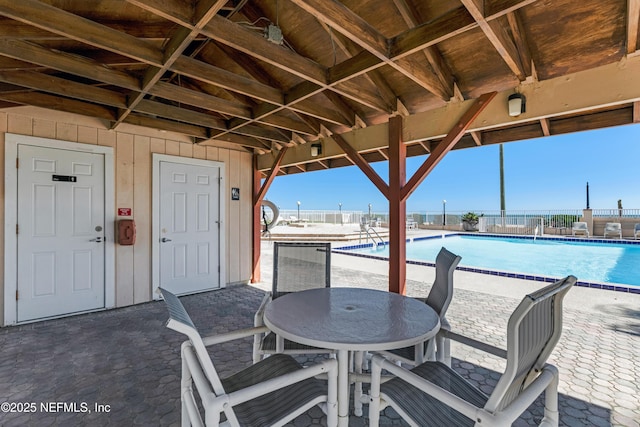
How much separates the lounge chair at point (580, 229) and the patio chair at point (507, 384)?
13.8 m

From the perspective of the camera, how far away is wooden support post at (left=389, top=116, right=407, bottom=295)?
12.0ft

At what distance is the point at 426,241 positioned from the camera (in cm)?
1245

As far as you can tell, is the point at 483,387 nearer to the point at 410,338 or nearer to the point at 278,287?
the point at 410,338

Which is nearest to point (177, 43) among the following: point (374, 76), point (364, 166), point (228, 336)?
point (374, 76)

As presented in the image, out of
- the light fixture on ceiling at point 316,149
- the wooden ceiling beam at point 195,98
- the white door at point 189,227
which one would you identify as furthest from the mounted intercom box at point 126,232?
the light fixture on ceiling at point 316,149

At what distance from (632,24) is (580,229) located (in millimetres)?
12757

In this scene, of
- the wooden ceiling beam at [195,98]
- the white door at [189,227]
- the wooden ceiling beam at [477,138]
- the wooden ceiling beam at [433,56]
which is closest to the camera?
the wooden ceiling beam at [433,56]

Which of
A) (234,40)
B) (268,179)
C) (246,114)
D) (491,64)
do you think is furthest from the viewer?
(268,179)

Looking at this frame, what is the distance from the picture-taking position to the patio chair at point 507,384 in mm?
1094

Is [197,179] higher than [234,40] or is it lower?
lower

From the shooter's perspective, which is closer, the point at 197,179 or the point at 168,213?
the point at 168,213

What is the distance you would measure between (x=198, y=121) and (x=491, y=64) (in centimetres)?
346

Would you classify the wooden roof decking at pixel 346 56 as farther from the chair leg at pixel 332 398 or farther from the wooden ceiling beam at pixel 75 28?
the chair leg at pixel 332 398

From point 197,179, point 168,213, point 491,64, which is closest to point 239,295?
point 168,213
